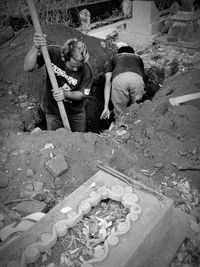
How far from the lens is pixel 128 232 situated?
205 cm

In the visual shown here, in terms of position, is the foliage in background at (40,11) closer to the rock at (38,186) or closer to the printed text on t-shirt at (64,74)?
the printed text on t-shirt at (64,74)


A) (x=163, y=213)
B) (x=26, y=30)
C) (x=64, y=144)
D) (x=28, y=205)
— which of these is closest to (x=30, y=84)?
(x=26, y=30)

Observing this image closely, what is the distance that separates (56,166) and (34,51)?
1.49 m

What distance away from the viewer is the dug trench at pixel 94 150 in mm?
2932

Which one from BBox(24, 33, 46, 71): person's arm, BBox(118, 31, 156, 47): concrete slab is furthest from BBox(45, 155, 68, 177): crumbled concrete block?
BBox(118, 31, 156, 47): concrete slab

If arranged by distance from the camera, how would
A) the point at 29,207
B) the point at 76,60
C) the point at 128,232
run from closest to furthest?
1. the point at 128,232
2. the point at 29,207
3. the point at 76,60

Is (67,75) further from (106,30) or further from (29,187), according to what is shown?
(106,30)

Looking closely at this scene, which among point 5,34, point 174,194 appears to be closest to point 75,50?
point 174,194

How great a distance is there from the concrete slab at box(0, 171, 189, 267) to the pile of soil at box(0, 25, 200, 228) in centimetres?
65

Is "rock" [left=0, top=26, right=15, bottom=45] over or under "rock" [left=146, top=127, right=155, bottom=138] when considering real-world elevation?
over

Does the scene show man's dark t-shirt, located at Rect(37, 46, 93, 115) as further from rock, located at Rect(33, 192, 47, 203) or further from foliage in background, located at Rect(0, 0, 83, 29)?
foliage in background, located at Rect(0, 0, 83, 29)

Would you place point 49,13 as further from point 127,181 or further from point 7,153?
point 127,181

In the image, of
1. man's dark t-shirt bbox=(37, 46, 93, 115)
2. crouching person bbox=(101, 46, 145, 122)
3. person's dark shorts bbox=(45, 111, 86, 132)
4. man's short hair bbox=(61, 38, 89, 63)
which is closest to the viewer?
man's short hair bbox=(61, 38, 89, 63)

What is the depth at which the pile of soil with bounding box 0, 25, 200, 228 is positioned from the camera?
3.03 meters
